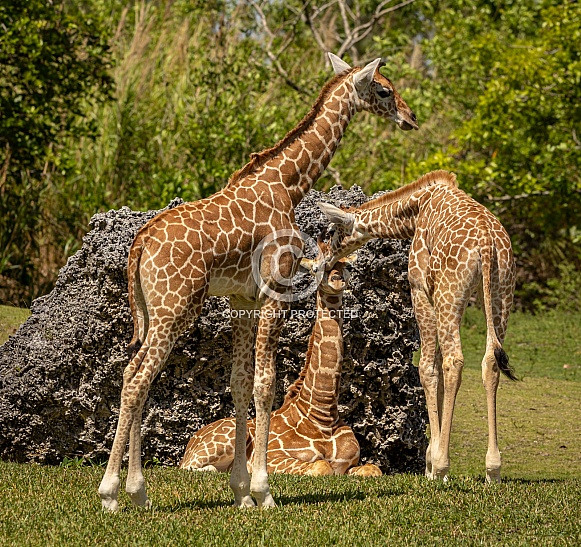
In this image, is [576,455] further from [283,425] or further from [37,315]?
[37,315]

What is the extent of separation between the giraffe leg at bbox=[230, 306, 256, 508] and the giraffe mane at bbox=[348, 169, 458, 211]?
2336 mm

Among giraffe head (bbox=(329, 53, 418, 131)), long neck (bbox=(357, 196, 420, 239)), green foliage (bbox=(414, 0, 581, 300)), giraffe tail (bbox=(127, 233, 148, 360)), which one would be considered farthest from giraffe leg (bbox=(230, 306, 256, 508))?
green foliage (bbox=(414, 0, 581, 300))

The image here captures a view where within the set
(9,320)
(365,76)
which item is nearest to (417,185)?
(365,76)

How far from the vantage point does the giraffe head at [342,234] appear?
8.52 m

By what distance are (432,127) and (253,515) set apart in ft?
50.3

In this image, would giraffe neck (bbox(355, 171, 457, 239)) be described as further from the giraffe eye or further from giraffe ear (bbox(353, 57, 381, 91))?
giraffe ear (bbox(353, 57, 381, 91))

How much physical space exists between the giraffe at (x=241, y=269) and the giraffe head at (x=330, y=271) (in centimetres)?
136

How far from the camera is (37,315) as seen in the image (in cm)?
934

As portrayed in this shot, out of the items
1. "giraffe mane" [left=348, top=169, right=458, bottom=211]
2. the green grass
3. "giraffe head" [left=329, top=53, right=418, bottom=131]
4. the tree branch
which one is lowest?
the green grass

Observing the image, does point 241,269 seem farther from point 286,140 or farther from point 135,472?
point 135,472

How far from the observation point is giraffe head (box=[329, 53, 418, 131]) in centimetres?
730

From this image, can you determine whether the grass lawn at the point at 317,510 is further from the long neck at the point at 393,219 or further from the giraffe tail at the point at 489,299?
the long neck at the point at 393,219

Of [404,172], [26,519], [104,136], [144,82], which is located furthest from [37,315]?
[404,172]

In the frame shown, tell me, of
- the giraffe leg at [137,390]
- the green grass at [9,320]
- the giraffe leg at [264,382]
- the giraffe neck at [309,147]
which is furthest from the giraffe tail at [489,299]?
the green grass at [9,320]
